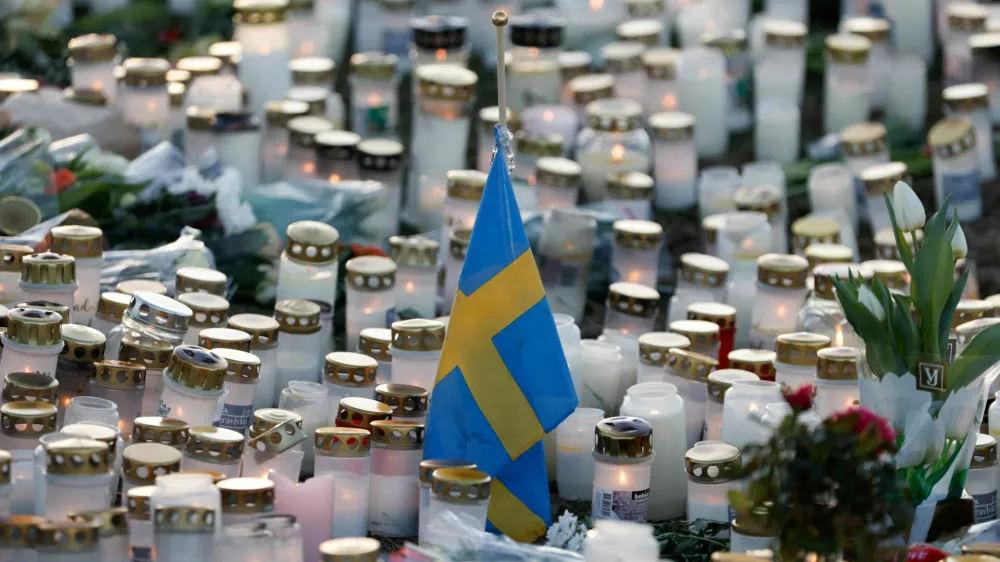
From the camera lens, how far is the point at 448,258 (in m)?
5.52

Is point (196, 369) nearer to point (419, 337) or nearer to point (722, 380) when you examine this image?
point (419, 337)

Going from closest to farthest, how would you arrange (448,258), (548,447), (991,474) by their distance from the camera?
(991,474) → (548,447) → (448,258)

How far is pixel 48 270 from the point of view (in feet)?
14.9

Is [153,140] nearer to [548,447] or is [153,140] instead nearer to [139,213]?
[139,213]

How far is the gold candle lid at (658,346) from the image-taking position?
15.8 feet

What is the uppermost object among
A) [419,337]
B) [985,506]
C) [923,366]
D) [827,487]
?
[827,487]

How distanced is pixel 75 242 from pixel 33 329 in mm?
679

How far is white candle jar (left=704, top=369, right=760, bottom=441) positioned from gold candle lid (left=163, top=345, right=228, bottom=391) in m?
1.28

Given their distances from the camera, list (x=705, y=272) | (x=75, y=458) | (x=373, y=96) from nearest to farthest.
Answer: (x=75, y=458)
(x=705, y=272)
(x=373, y=96)

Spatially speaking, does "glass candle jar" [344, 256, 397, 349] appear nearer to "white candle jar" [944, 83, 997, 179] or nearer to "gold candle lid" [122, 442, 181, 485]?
"gold candle lid" [122, 442, 181, 485]

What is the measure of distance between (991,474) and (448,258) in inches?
73.2

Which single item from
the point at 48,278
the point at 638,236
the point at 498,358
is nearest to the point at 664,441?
the point at 498,358

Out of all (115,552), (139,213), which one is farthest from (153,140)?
(115,552)

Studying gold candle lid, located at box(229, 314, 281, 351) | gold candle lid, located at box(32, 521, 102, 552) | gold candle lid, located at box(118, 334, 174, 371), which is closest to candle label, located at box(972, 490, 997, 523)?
gold candle lid, located at box(229, 314, 281, 351)
